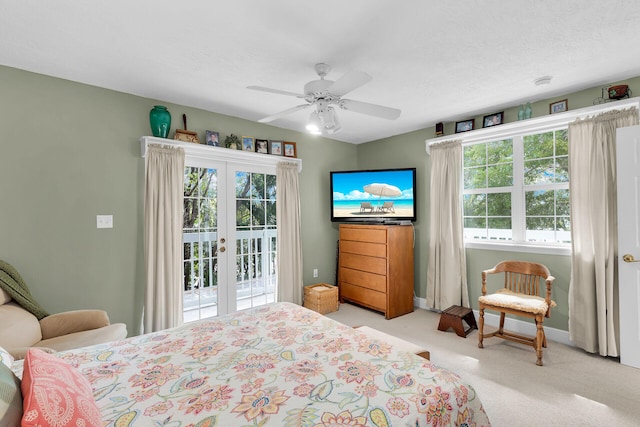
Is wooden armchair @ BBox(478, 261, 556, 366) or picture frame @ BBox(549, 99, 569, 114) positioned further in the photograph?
picture frame @ BBox(549, 99, 569, 114)

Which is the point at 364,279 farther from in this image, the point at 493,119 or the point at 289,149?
the point at 493,119

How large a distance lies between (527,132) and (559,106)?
1.16 feet

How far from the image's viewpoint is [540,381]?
93.3 inches

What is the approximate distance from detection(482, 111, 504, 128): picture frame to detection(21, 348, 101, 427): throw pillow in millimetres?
4088

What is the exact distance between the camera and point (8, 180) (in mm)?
2381

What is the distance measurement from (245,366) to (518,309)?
253 cm

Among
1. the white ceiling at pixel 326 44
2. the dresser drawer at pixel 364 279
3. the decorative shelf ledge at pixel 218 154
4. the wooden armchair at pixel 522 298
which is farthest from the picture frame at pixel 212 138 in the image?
the wooden armchair at pixel 522 298

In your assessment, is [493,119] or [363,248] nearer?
[493,119]

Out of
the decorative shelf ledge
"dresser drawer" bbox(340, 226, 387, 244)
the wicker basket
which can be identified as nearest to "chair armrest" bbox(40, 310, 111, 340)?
the decorative shelf ledge

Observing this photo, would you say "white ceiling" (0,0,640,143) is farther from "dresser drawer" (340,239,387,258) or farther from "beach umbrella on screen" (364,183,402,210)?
"dresser drawer" (340,239,387,258)

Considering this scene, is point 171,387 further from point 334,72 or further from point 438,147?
point 438,147

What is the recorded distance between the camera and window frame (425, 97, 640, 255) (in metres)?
2.76

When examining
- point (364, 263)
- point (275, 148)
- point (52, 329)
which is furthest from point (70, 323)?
point (364, 263)

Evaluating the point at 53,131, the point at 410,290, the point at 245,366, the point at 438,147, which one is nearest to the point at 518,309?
the point at 410,290
